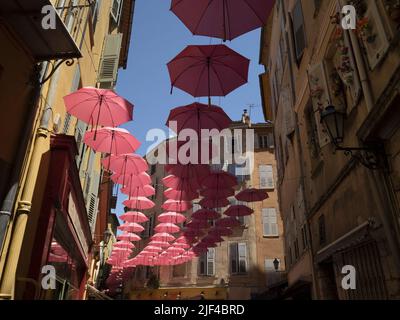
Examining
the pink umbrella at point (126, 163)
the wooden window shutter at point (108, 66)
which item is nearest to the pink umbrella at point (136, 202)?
the pink umbrella at point (126, 163)

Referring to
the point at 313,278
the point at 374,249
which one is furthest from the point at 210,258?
the point at 374,249

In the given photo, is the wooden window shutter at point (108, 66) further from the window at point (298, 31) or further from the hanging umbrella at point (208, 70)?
the window at point (298, 31)

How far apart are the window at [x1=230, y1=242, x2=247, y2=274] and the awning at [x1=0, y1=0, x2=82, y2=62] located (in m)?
25.2

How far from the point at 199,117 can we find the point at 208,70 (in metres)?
1.56

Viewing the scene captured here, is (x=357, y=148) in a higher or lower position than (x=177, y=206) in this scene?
lower

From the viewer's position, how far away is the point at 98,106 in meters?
7.79

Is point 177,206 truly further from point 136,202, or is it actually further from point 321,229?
point 321,229

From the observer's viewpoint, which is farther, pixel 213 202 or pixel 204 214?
pixel 204 214

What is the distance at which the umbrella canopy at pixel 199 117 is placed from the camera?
31.1ft

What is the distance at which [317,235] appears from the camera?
29.3 feet

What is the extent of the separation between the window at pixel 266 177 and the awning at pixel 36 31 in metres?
25.4

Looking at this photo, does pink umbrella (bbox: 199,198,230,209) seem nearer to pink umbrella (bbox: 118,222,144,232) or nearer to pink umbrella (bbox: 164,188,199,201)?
pink umbrella (bbox: 164,188,199,201)

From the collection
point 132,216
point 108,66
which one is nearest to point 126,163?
point 108,66
